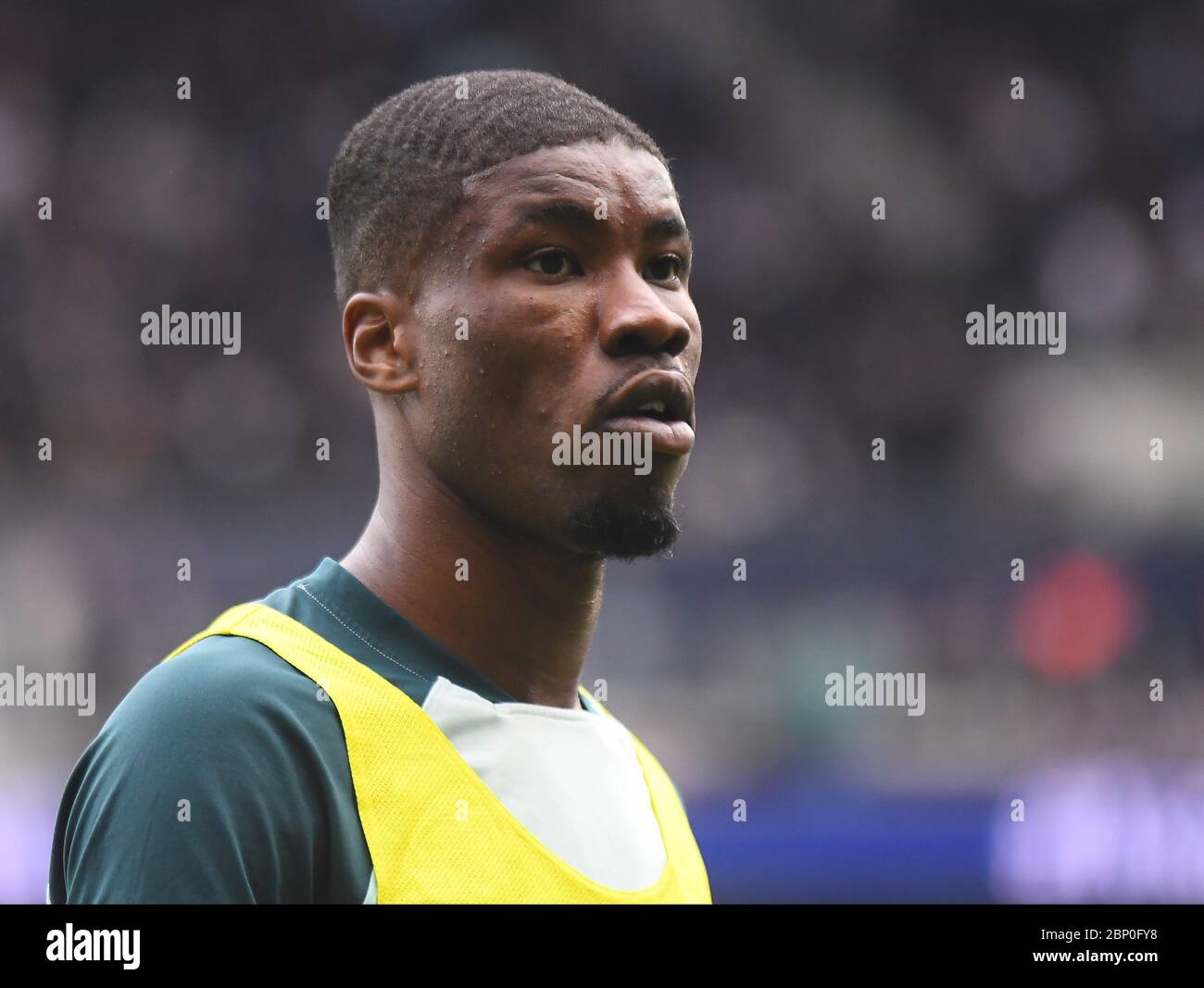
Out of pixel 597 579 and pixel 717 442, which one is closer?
pixel 597 579

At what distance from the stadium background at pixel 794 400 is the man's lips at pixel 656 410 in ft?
18.8

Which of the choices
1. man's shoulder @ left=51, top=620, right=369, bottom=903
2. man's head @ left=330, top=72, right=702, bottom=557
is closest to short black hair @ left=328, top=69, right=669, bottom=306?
man's head @ left=330, top=72, right=702, bottom=557

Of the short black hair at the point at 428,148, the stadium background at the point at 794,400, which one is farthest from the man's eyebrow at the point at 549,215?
the stadium background at the point at 794,400

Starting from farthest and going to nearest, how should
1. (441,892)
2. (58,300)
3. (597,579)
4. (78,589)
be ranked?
(58,300) → (78,589) → (597,579) → (441,892)

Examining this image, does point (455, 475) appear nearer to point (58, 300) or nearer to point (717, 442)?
point (717, 442)

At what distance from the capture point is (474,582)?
2.27 m

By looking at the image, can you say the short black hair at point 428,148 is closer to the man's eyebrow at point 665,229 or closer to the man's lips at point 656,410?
the man's eyebrow at point 665,229

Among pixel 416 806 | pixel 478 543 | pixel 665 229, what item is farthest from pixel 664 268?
pixel 416 806

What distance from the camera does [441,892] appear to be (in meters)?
1.91

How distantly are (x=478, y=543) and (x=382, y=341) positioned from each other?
412 mm

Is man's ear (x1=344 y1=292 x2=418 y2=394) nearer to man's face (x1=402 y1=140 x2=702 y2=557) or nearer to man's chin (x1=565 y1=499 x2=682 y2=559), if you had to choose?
man's face (x1=402 y1=140 x2=702 y2=557)

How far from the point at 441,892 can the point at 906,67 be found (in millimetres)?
10569

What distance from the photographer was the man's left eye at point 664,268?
7.87 ft

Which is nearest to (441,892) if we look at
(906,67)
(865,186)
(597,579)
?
(597,579)
